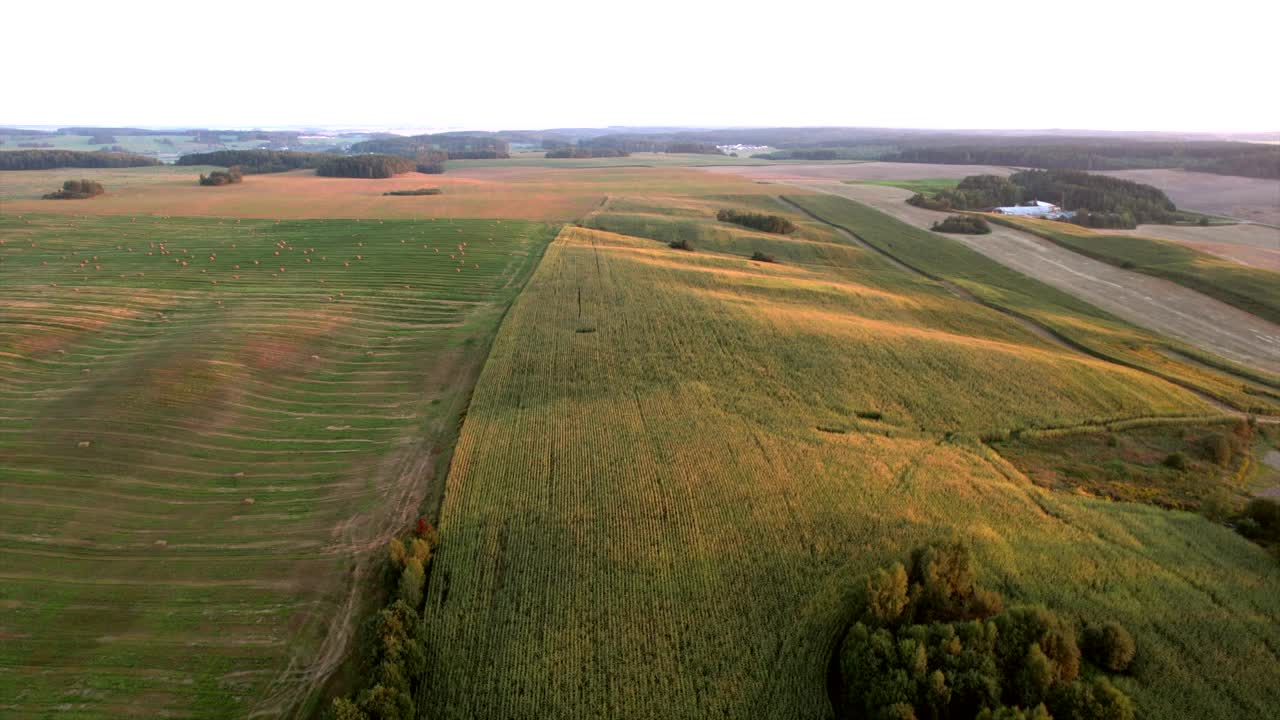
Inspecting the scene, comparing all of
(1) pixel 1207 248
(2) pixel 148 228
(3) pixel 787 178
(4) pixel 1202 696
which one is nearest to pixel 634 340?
(4) pixel 1202 696

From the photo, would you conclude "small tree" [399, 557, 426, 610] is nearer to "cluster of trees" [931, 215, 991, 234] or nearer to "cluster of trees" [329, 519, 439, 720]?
"cluster of trees" [329, 519, 439, 720]

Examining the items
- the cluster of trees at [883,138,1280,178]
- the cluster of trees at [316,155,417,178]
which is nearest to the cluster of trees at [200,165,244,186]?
the cluster of trees at [316,155,417,178]

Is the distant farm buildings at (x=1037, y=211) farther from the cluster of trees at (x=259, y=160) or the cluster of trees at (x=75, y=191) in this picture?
the cluster of trees at (x=259, y=160)

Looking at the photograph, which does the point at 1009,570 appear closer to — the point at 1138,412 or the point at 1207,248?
the point at 1138,412

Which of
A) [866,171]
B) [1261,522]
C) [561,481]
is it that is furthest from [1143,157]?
[561,481]

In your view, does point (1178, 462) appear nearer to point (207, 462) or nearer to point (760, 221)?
point (207, 462)

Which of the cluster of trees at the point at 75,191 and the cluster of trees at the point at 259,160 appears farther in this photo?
the cluster of trees at the point at 259,160

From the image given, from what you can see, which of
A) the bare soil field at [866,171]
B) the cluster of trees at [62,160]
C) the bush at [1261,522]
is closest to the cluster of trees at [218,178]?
the cluster of trees at [62,160]
